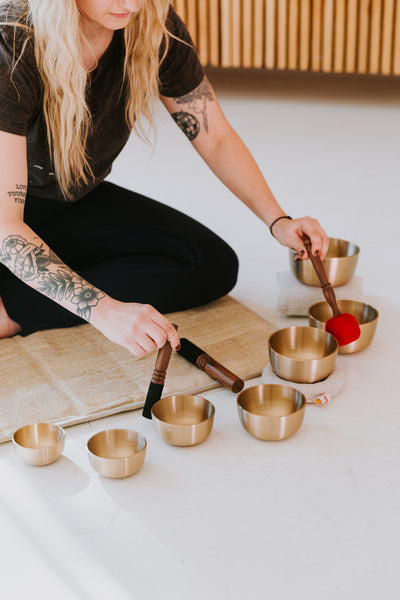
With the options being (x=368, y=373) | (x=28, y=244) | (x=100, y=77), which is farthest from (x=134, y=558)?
(x=100, y=77)

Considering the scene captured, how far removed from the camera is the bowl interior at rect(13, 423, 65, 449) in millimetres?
1602

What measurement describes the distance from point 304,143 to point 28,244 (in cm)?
246

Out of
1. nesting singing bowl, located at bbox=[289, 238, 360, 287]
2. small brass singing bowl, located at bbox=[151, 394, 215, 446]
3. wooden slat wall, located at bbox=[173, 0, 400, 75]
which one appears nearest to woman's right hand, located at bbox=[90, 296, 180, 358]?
small brass singing bowl, located at bbox=[151, 394, 215, 446]

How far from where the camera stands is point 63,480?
1534 millimetres

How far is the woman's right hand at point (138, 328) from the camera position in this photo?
1.51 metres

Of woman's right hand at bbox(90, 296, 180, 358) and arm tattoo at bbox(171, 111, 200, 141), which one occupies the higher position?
arm tattoo at bbox(171, 111, 200, 141)

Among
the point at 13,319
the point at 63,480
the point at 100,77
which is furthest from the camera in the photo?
the point at 13,319

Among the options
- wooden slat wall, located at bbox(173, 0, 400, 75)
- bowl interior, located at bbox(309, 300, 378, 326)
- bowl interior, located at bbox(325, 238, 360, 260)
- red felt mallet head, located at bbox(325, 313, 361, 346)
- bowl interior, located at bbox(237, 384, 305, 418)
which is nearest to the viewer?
bowl interior, located at bbox(237, 384, 305, 418)

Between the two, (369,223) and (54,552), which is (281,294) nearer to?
(369,223)

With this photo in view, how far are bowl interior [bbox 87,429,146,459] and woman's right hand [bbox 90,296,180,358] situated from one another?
0.18m

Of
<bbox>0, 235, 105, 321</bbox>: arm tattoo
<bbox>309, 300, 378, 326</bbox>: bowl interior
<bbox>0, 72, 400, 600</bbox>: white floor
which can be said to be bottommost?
<bbox>0, 72, 400, 600</bbox>: white floor

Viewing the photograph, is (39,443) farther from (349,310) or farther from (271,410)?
(349,310)

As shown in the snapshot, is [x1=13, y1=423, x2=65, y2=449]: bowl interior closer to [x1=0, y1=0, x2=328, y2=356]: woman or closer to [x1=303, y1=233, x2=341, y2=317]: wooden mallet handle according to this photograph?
[x1=0, y1=0, x2=328, y2=356]: woman

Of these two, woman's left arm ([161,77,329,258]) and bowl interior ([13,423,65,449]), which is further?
woman's left arm ([161,77,329,258])
